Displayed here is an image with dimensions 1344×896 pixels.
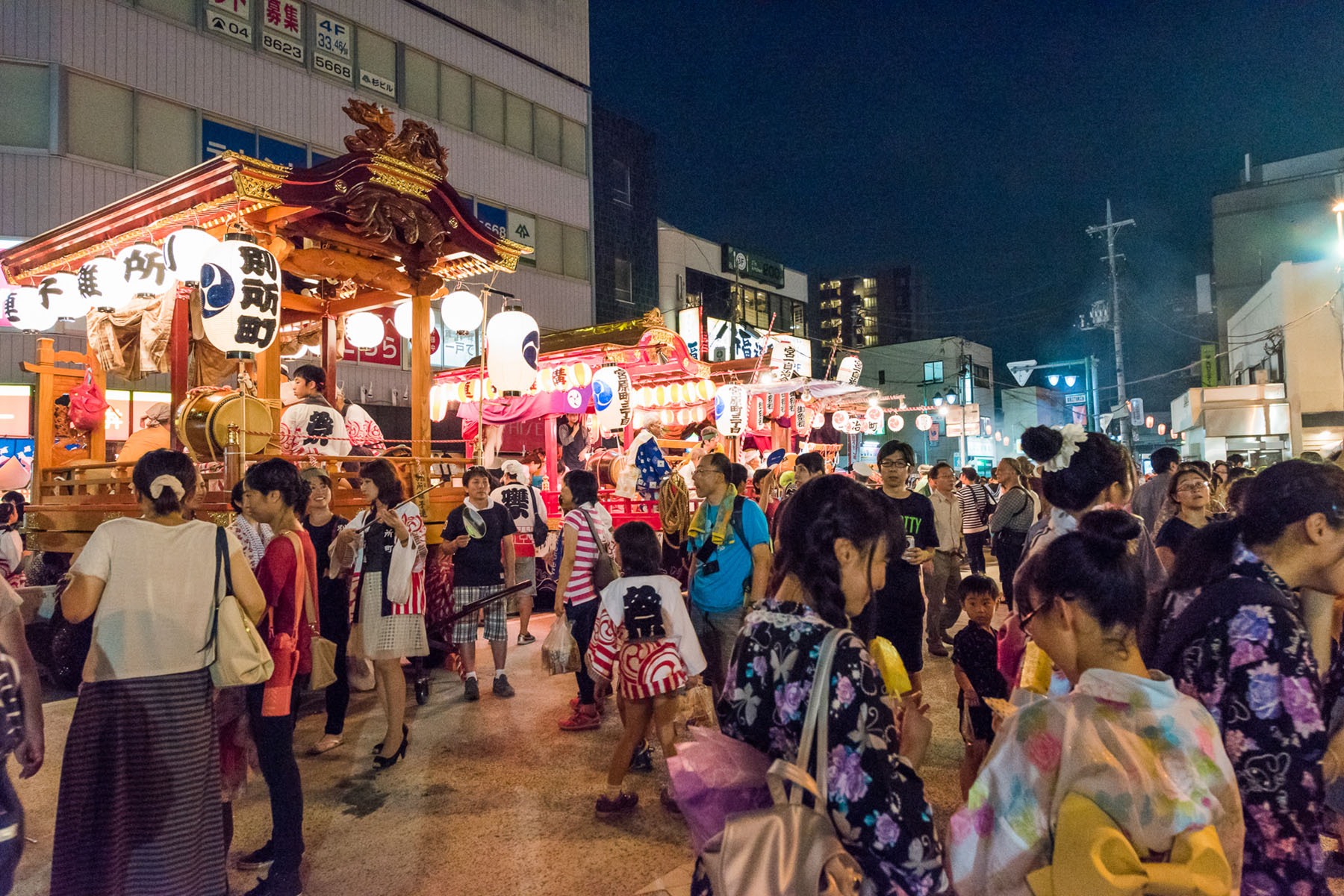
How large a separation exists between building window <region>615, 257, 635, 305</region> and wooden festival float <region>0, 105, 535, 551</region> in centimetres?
1564

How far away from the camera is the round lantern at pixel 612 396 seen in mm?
13664

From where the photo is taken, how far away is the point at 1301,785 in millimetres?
1807

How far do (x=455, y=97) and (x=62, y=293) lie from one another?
13.6 meters

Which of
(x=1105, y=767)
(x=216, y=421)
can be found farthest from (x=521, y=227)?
(x=1105, y=767)

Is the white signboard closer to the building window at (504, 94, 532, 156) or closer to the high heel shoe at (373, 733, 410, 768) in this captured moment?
the building window at (504, 94, 532, 156)

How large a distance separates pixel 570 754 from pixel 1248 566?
439 centimetres

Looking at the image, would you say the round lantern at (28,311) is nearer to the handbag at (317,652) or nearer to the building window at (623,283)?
Result: the handbag at (317,652)

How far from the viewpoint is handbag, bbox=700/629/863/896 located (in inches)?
61.3

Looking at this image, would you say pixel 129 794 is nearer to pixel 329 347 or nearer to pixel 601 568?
pixel 601 568

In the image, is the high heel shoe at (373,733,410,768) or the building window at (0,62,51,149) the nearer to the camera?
the high heel shoe at (373,733,410,768)

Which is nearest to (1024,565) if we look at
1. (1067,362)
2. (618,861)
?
(618,861)

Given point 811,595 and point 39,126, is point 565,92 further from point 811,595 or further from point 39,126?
point 811,595

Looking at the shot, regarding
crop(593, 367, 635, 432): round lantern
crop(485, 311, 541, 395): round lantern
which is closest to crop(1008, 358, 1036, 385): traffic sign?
crop(593, 367, 635, 432): round lantern

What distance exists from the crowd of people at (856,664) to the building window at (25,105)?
41.4 feet
